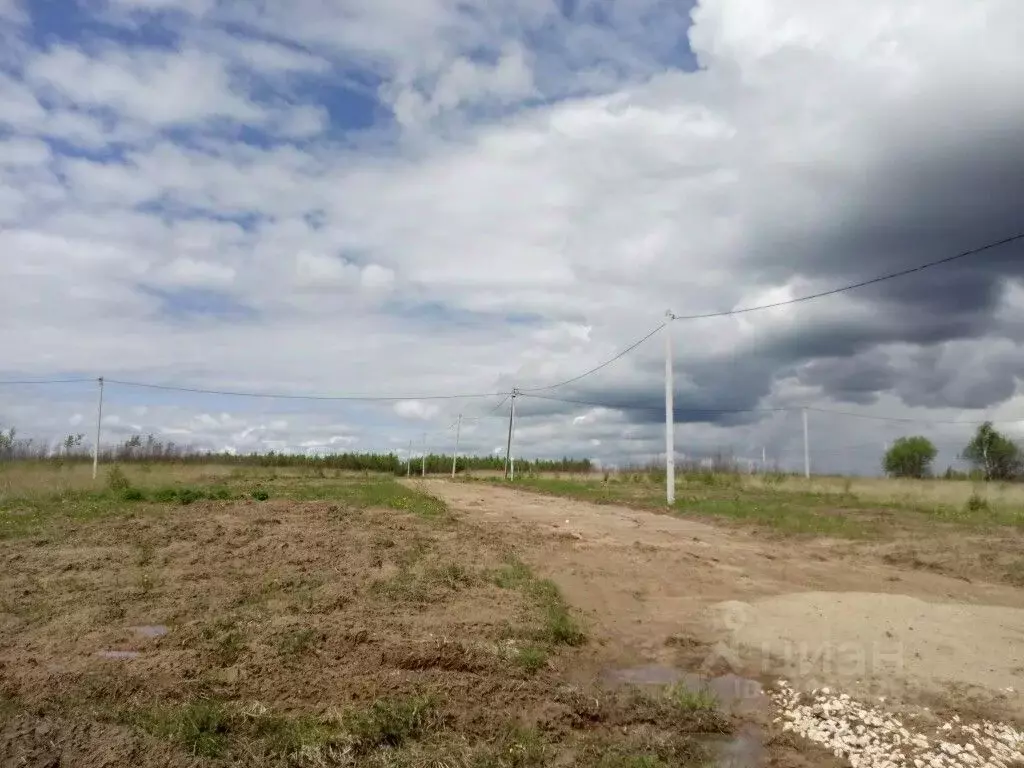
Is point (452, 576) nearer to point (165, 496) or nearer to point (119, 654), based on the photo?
point (119, 654)

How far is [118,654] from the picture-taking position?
22.6 feet

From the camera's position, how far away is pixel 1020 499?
2672 centimetres

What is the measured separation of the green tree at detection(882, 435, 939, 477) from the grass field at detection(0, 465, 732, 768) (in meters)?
56.5

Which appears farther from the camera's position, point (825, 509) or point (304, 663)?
point (825, 509)

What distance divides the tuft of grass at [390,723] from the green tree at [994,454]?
1973 inches

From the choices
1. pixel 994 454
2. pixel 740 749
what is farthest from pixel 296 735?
pixel 994 454

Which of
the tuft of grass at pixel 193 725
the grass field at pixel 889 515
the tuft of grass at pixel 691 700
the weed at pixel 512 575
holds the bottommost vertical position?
the tuft of grass at pixel 691 700

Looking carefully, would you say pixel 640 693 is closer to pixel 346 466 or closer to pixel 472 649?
pixel 472 649

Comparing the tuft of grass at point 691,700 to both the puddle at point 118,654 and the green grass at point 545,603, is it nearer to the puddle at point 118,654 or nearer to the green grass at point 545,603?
the green grass at point 545,603

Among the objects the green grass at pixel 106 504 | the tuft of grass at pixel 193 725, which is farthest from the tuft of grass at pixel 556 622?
the green grass at pixel 106 504

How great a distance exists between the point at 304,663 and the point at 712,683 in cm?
332

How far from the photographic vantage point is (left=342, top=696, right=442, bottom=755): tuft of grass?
16.5 feet

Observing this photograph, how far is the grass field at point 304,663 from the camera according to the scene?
16.3 feet

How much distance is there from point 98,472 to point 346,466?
36.0 metres
